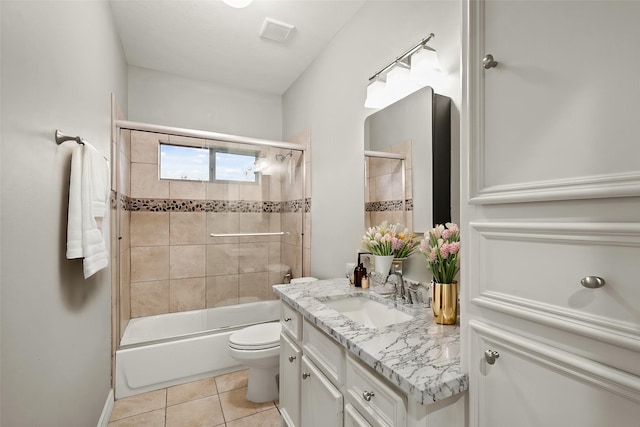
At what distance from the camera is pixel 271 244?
3000 millimetres

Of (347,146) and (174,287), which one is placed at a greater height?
(347,146)

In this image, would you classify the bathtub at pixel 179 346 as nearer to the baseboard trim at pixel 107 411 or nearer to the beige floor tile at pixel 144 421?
the baseboard trim at pixel 107 411

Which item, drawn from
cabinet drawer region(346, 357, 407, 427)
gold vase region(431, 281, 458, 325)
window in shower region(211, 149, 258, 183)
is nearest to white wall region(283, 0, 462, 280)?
gold vase region(431, 281, 458, 325)

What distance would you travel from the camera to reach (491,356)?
0.77m

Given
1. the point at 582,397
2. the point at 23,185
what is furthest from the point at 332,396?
the point at 23,185

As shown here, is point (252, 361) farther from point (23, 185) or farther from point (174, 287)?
point (23, 185)

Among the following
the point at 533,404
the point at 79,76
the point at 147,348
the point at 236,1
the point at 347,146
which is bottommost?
the point at 147,348

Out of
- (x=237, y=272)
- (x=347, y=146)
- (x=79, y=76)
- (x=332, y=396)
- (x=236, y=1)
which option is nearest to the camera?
(x=332, y=396)

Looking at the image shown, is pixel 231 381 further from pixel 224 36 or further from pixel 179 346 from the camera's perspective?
pixel 224 36

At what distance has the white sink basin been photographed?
1.45 metres

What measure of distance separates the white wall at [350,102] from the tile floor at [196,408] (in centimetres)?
105

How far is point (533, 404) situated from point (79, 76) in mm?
2042

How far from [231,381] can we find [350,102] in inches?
90.3

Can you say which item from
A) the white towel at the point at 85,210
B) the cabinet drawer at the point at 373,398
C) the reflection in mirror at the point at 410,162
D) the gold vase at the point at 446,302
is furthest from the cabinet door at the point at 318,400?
the white towel at the point at 85,210
